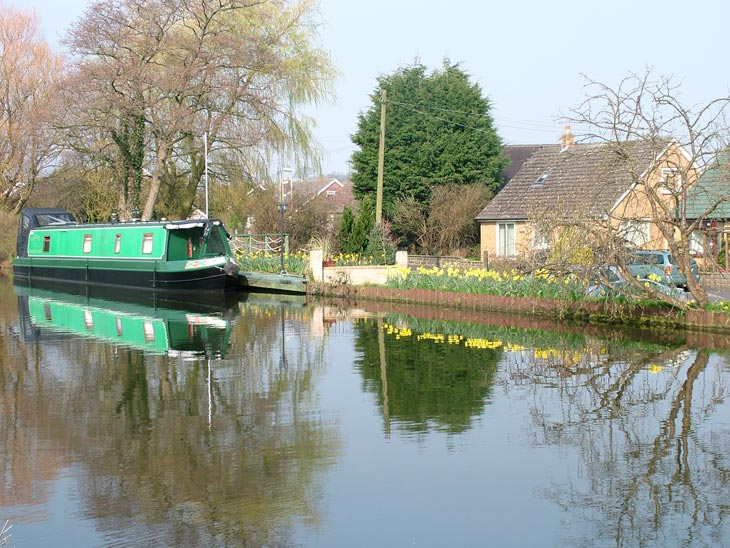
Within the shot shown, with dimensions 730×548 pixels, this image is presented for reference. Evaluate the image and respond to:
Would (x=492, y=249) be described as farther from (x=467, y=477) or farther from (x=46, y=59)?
(x=467, y=477)

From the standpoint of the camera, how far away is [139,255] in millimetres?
32312

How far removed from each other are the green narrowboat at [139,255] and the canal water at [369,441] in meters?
12.1

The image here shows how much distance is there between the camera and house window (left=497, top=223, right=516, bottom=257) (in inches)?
1451

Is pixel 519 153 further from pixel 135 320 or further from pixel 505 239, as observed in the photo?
pixel 135 320

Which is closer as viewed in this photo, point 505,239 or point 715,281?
point 715,281

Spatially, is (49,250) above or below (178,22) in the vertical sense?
below

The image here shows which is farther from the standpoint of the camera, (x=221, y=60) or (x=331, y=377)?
(x=221, y=60)

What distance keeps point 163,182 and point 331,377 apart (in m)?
26.2

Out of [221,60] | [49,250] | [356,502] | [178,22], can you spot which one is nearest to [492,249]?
[221,60]

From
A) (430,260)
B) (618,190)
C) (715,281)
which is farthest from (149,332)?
(430,260)

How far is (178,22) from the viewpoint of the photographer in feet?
125

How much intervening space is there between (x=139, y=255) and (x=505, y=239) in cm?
1435

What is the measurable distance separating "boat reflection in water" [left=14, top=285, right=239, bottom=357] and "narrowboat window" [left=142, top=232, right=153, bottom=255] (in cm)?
150

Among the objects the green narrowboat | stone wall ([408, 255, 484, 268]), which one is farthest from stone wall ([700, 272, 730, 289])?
the green narrowboat
